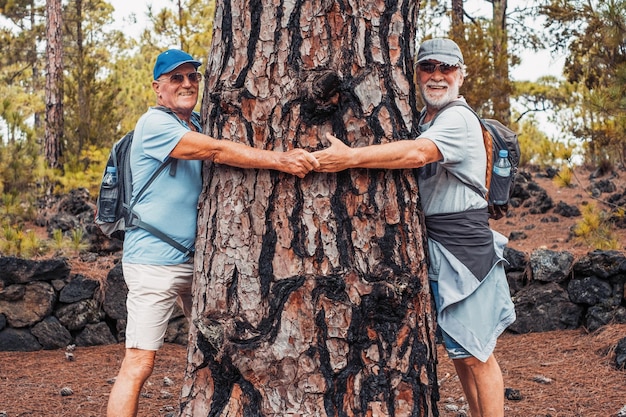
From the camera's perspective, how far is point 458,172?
313 centimetres

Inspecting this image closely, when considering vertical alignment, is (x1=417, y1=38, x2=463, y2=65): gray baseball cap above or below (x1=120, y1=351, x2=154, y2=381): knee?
above

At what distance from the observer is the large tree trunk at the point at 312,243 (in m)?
2.71

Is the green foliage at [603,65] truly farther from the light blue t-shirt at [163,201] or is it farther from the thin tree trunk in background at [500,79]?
the light blue t-shirt at [163,201]

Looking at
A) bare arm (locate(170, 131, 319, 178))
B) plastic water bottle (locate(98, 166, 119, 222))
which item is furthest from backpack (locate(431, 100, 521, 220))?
plastic water bottle (locate(98, 166, 119, 222))

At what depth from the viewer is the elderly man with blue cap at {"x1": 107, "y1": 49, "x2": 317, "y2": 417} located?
3223 mm

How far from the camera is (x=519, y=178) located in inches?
453

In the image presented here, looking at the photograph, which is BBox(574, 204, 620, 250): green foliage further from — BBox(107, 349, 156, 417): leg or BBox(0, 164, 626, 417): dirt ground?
BBox(107, 349, 156, 417): leg

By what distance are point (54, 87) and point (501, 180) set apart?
10050mm

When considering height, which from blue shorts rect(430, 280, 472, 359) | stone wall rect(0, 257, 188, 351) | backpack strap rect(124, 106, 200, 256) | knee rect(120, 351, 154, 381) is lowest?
stone wall rect(0, 257, 188, 351)

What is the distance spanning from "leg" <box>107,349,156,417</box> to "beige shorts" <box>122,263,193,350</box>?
50 millimetres

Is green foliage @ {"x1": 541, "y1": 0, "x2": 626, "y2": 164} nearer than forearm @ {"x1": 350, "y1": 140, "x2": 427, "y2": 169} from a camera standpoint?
No

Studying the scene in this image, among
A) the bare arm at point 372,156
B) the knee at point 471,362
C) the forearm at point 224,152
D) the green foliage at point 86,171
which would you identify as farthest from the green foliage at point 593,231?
the green foliage at point 86,171

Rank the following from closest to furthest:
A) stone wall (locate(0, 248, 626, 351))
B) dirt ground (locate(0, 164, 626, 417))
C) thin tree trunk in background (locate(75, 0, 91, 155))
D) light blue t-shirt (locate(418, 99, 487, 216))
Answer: light blue t-shirt (locate(418, 99, 487, 216)) < dirt ground (locate(0, 164, 626, 417)) < stone wall (locate(0, 248, 626, 351)) < thin tree trunk in background (locate(75, 0, 91, 155))

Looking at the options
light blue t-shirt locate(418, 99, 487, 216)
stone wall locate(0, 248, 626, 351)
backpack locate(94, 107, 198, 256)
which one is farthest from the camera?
stone wall locate(0, 248, 626, 351)
